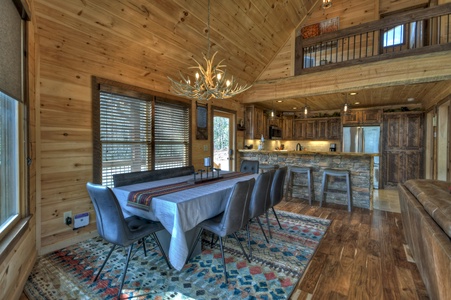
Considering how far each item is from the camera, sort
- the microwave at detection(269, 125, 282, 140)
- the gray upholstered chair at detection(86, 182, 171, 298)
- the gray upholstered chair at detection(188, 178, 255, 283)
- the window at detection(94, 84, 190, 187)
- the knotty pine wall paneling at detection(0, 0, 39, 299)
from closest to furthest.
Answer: the knotty pine wall paneling at detection(0, 0, 39, 299)
the gray upholstered chair at detection(86, 182, 171, 298)
the gray upholstered chair at detection(188, 178, 255, 283)
the window at detection(94, 84, 190, 187)
the microwave at detection(269, 125, 282, 140)

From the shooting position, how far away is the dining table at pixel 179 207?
6.16ft

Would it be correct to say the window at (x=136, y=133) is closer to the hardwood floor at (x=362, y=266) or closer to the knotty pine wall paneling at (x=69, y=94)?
the knotty pine wall paneling at (x=69, y=94)

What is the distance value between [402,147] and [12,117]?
812 centimetres

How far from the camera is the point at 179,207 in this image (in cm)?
188

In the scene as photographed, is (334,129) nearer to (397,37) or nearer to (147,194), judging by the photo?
(397,37)

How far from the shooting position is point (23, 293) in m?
1.88

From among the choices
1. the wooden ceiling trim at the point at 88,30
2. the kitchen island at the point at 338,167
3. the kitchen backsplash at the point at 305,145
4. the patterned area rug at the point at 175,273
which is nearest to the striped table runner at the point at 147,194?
the patterned area rug at the point at 175,273

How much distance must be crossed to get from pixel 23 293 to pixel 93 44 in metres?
2.77

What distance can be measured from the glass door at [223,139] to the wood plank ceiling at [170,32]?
1.06 meters

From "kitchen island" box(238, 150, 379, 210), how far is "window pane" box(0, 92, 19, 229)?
4.55 meters

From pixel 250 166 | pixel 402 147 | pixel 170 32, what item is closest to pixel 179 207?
pixel 250 166

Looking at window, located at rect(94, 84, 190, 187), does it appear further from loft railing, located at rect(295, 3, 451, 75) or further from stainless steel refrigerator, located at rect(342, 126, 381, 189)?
stainless steel refrigerator, located at rect(342, 126, 381, 189)

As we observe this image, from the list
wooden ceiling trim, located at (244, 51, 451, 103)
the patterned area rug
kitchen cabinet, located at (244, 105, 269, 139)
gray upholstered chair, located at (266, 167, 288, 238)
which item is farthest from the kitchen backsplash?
the patterned area rug

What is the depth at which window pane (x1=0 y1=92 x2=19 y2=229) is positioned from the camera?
5.85ft
